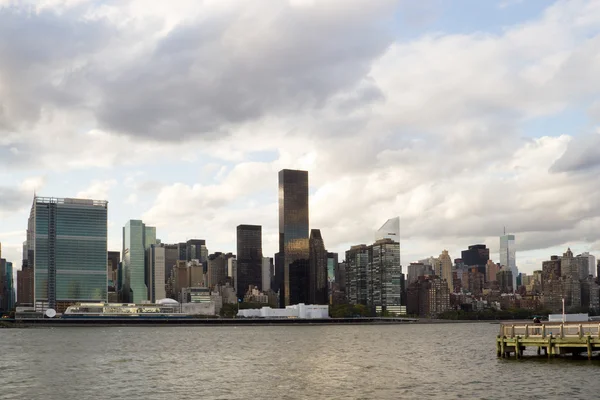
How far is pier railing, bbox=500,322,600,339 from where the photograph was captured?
81856 millimetres

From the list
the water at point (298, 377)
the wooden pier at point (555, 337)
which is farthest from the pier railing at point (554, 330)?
the water at point (298, 377)

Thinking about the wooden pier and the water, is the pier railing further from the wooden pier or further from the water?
the water

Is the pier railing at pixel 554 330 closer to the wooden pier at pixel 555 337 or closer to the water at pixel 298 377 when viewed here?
the wooden pier at pixel 555 337

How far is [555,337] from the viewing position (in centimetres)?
8338

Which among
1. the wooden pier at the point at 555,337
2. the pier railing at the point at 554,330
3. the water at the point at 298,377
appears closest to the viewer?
the water at the point at 298,377

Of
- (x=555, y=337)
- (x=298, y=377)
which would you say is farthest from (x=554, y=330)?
(x=298, y=377)

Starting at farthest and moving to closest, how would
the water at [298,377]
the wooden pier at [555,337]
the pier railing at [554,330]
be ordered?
the pier railing at [554,330] → the wooden pier at [555,337] → the water at [298,377]

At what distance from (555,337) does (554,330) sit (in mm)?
3469

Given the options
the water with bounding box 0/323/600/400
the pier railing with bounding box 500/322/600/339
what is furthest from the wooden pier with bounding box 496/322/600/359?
the water with bounding box 0/323/600/400

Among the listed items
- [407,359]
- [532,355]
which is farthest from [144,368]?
[532,355]

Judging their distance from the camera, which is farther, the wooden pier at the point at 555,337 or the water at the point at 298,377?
the wooden pier at the point at 555,337

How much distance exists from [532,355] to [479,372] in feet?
43.7

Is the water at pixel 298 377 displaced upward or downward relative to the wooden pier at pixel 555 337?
downward

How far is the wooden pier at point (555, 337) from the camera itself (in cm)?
8094
